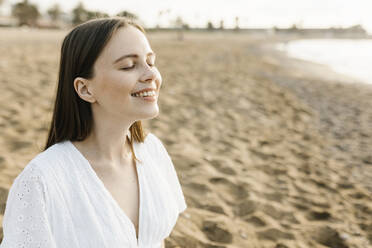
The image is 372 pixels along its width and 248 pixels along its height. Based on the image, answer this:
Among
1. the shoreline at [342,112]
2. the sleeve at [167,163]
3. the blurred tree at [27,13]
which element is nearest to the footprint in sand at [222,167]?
the shoreline at [342,112]

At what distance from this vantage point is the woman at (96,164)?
3.67ft

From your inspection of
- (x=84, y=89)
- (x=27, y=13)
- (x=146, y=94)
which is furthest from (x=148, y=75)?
(x=27, y=13)

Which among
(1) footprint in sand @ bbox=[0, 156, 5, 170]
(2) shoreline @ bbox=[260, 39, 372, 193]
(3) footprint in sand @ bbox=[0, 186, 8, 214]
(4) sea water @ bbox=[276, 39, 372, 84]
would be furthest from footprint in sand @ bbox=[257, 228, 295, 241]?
(4) sea water @ bbox=[276, 39, 372, 84]

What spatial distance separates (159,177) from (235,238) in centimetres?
111

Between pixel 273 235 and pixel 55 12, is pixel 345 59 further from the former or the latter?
pixel 55 12

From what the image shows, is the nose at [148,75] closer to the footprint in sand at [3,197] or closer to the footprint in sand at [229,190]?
the footprint in sand at [3,197]

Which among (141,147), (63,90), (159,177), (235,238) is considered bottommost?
(235,238)

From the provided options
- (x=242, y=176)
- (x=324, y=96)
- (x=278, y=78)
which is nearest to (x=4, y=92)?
(x=242, y=176)

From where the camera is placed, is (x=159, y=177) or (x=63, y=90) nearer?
(x=63, y=90)

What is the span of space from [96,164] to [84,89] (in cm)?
34

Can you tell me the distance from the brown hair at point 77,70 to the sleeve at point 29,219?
0.33 metres

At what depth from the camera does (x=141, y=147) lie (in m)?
1.67

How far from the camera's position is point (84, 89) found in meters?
1.34

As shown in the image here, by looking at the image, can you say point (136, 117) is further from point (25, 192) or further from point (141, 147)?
point (25, 192)
